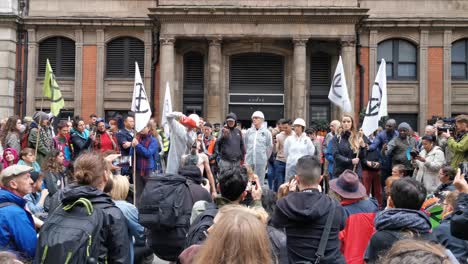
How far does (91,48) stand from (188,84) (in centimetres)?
518

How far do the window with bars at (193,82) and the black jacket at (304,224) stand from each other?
23003 millimetres

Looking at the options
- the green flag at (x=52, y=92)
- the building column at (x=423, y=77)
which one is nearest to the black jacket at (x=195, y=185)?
the green flag at (x=52, y=92)

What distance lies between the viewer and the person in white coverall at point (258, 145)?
537 inches

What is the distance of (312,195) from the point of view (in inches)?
204

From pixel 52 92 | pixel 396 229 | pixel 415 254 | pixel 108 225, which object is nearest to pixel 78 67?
pixel 52 92

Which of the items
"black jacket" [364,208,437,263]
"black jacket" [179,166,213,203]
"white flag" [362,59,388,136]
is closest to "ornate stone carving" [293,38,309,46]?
"white flag" [362,59,388,136]

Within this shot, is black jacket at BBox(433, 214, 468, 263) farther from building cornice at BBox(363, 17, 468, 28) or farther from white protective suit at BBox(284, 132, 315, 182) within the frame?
building cornice at BBox(363, 17, 468, 28)

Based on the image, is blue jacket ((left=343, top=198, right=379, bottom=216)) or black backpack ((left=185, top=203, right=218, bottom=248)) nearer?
black backpack ((left=185, top=203, right=218, bottom=248))

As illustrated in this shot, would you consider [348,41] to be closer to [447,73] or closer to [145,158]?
[447,73]

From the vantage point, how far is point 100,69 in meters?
28.1

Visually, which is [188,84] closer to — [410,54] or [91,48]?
[91,48]

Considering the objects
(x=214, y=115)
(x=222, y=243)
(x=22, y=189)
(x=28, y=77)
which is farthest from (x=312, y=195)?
(x=28, y=77)

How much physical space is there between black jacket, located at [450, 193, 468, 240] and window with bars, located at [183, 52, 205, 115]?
2330cm

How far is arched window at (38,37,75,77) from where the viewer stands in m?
28.6
